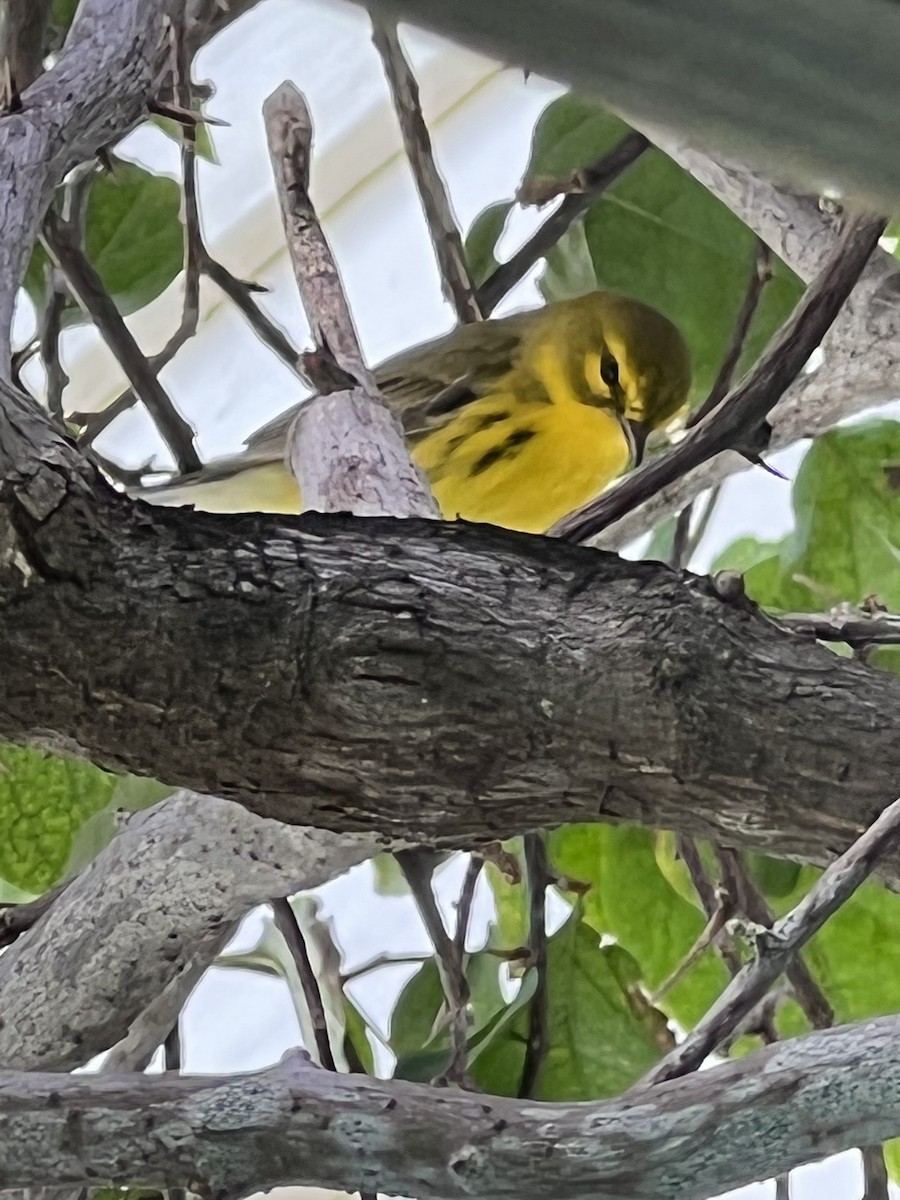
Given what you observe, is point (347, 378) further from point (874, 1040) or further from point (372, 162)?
point (372, 162)

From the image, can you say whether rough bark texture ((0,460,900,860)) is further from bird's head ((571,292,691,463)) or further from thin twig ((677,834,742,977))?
bird's head ((571,292,691,463))

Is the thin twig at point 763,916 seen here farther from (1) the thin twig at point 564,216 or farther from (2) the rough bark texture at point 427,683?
(1) the thin twig at point 564,216

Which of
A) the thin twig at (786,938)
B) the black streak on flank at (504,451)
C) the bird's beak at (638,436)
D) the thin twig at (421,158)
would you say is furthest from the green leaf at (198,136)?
the thin twig at (786,938)

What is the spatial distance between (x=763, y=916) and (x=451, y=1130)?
1.30 ft

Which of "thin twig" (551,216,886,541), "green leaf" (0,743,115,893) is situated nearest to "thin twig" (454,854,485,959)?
"green leaf" (0,743,115,893)

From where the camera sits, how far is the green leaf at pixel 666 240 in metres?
0.94

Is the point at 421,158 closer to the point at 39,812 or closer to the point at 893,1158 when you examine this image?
the point at 39,812

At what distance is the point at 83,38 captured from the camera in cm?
64

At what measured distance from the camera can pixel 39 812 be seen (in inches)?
32.8

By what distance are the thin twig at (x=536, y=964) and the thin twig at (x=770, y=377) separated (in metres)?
0.27

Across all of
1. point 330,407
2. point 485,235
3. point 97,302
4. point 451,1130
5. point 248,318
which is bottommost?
point 451,1130

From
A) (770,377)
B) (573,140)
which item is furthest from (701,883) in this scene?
(573,140)

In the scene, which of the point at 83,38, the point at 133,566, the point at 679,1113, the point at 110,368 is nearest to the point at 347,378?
the point at 83,38

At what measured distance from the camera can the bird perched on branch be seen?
1229mm
